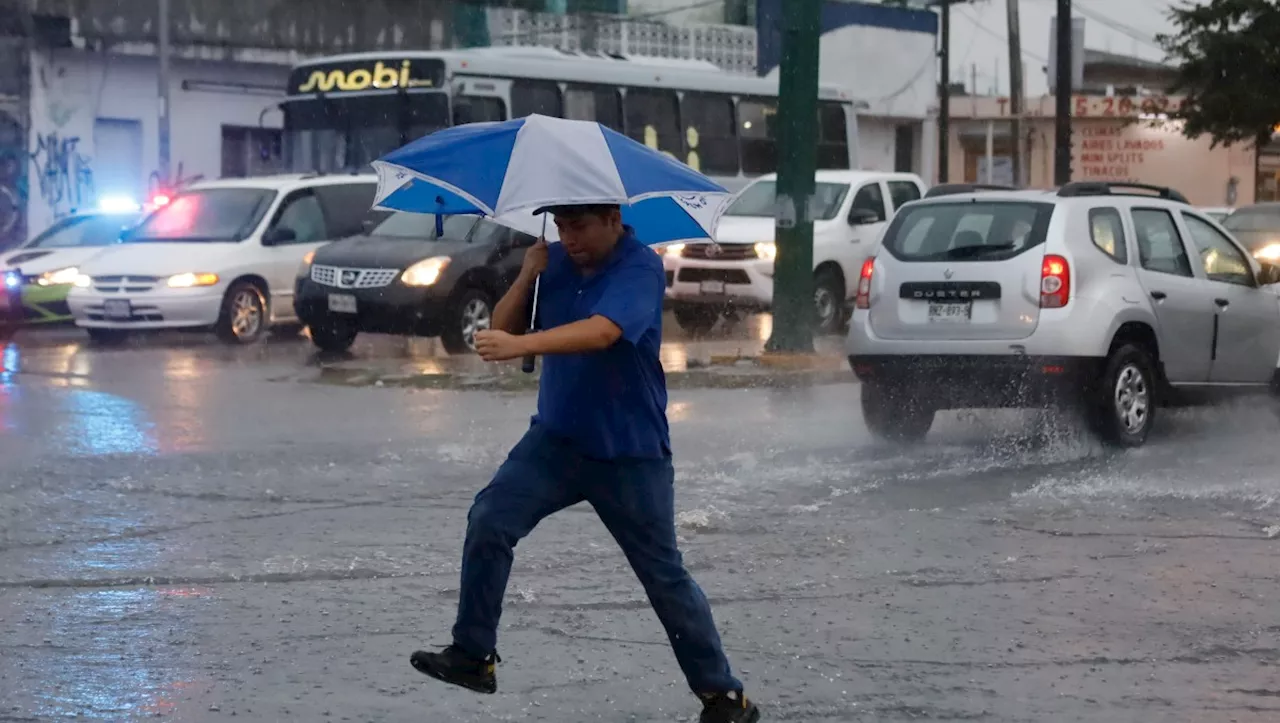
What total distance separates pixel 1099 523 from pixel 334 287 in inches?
412

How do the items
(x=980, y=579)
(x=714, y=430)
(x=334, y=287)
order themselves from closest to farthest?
(x=980, y=579) → (x=714, y=430) → (x=334, y=287)

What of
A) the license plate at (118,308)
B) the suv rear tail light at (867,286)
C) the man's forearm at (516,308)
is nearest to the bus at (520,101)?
the license plate at (118,308)

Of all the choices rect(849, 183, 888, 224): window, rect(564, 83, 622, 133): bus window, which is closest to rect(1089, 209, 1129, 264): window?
rect(849, 183, 888, 224): window

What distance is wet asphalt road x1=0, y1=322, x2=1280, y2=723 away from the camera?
19.2ft

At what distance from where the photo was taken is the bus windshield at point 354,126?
23578 mm

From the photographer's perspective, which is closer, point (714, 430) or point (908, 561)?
point (908, 561)

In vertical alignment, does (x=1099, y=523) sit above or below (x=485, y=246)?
below

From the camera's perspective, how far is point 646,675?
606cm

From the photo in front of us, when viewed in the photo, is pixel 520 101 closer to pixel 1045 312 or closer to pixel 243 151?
pixel 243 151

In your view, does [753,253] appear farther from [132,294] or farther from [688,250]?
[132,294]

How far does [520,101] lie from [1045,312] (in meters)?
14.2

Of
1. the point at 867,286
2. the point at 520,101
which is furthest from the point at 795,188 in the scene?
the point at 520,101

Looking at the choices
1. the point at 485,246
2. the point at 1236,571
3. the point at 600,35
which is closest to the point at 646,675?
the point at 1236,571

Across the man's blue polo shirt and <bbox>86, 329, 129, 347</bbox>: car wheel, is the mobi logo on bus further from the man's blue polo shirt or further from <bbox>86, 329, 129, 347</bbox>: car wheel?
the man's blue polo shirt
